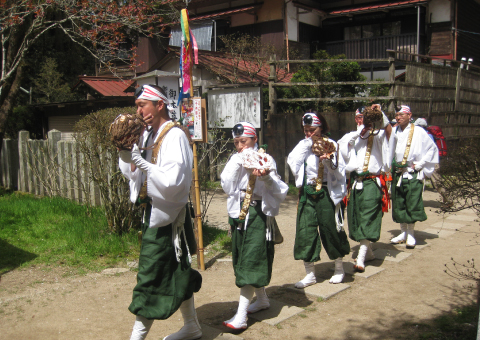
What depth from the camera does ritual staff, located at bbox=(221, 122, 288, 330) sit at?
12.3 feet

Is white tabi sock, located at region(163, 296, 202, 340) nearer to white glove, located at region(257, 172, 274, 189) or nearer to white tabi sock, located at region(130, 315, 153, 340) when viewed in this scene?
white tabi sock, located at region(130, 315, 153, 340)

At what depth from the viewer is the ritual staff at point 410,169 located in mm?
6469

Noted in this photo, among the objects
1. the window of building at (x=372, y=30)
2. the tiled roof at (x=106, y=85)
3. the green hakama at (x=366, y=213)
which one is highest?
the window of building at (x=372, y=30)

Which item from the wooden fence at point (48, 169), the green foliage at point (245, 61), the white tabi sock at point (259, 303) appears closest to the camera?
the white tabi sock at point (259, 303)

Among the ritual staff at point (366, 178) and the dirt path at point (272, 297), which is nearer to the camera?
the dirt path at point (272, 297)

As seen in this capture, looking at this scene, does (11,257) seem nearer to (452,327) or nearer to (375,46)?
(452,327)

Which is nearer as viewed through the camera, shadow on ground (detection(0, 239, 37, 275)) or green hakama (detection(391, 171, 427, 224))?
shadow on ground (detection(0, 239, 37, 275))

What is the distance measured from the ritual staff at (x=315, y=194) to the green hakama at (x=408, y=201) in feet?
7.08

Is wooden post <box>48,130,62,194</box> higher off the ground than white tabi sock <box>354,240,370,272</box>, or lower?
higher

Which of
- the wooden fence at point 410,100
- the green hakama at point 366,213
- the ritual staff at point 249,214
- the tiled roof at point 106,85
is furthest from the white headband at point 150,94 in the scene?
the tiled roof at point 106,85

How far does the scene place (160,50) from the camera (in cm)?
1767

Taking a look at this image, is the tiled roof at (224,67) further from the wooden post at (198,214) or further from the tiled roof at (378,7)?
the wooden post at (198,214)

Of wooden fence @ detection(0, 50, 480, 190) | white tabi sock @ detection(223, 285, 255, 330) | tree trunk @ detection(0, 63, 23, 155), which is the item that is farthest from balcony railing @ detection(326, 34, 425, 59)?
white tabi sock @ detection(223, 285, 255, 330)

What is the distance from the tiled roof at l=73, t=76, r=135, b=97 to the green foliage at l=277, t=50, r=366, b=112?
21.0ft
